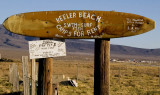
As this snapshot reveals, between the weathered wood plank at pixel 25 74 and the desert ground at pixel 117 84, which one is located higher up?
the weathered wood plank at pixel 25 74

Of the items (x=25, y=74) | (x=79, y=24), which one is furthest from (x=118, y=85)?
(x=79, y=24)

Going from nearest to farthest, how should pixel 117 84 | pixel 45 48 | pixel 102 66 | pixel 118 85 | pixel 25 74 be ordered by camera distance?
pixel 102 66, pixel 45 48, pixel 25 74, pixel 118 85, pixel 117 84

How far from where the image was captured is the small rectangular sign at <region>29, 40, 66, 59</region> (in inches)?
178

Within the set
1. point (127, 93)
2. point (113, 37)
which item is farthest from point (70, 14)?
point (127, 93)

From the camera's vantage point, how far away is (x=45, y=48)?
452 cm

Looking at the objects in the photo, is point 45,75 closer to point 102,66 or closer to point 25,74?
point 102,66

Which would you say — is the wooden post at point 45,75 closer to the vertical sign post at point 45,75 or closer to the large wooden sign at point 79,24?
the vertical sign post at point 45,75

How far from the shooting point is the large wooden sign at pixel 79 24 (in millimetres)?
4367

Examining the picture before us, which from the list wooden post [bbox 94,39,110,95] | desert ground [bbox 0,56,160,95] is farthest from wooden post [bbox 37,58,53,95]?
desert ground [bbox 0,56,160,95]

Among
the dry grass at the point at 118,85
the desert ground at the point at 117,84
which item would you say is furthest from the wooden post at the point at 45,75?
the dry grass at the point at 118,85

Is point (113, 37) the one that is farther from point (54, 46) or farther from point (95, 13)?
point (54, 46)

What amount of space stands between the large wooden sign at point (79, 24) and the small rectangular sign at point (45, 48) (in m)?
0.13

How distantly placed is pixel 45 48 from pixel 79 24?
0.68 meters

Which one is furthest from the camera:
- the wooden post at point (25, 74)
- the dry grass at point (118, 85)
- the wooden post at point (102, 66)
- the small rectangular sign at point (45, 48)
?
the dry grass at point (118, 85)
